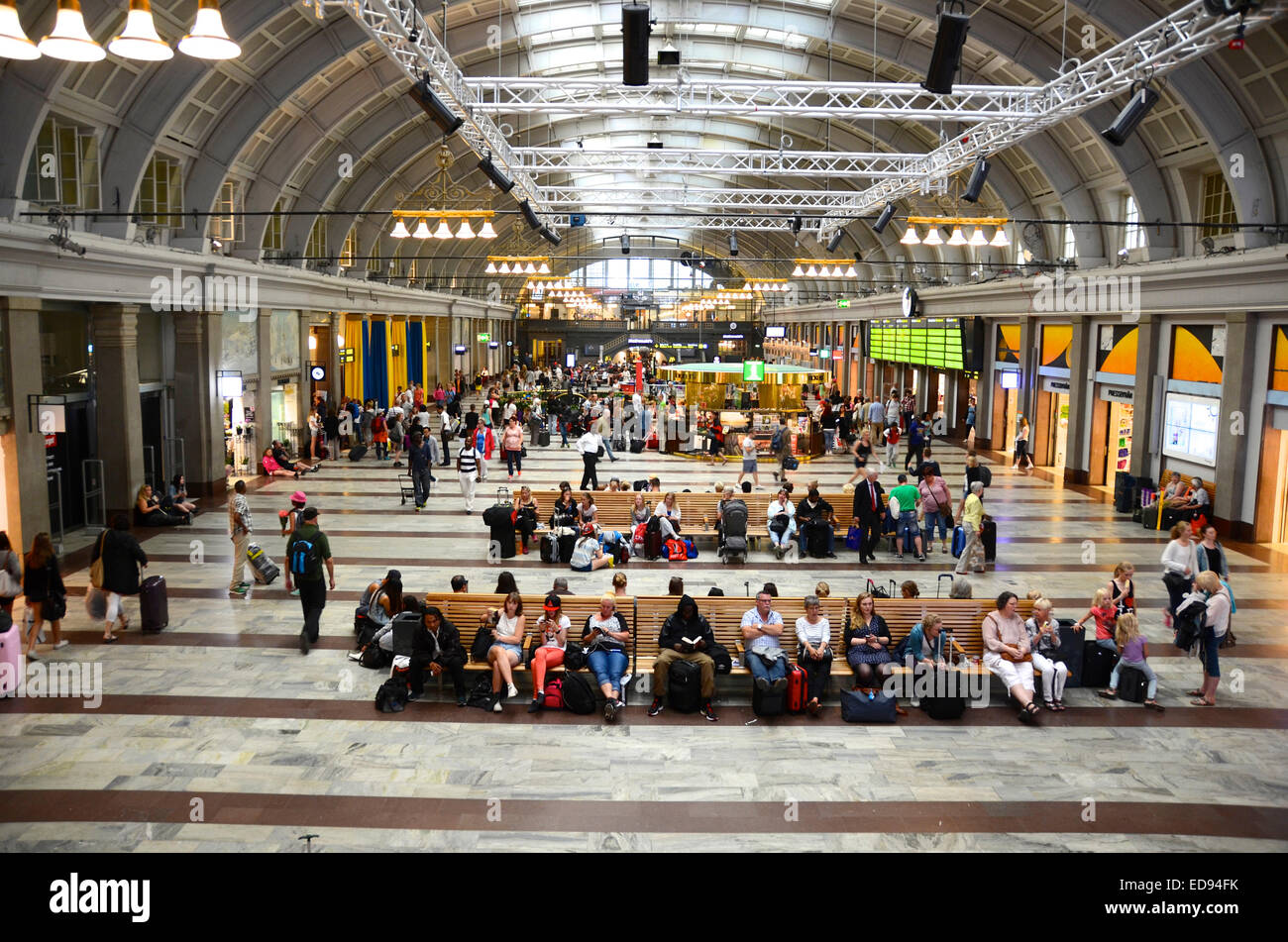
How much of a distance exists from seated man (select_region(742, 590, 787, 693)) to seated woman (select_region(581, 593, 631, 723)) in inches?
45.6

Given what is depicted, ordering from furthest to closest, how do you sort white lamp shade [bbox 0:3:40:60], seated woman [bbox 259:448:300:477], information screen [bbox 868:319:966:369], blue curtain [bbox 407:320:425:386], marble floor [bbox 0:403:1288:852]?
1. blue curtain [bbox 407:320:425:386]
2. information screen [bbox 868:319:966:369]
3. seated woman [bbox 259:448:300:477]
4. marble floor [bbox 0:403:1288:852]
5. white lamp shade [bbox 0:3:40:60]

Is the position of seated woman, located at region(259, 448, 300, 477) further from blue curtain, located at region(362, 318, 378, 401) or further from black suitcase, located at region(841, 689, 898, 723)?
black suitcase, located at region(841, 689, 898, 723)

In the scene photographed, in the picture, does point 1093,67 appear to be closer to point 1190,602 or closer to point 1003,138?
point 1003,138

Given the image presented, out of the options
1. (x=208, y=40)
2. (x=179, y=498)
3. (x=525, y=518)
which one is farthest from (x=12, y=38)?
(x=179, y=498)

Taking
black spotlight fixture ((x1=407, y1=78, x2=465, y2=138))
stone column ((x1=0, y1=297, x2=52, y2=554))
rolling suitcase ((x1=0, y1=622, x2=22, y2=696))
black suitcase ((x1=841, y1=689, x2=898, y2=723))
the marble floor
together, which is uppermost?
black spotlight fixture ((x1=407, y1=78, x2=465, y2=138))

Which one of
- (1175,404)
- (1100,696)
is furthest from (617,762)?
(1175,404)

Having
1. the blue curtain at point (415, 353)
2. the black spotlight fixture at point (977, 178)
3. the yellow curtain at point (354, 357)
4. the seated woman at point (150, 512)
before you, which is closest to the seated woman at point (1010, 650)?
the black spotlight fixture at point (977, 178)

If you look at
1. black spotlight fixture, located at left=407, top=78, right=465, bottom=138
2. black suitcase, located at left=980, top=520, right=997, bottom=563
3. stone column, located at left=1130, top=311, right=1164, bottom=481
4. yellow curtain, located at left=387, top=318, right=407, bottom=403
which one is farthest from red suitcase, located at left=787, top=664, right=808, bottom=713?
yellow curtain, located at left=387, top=318, right=407, bottom=403

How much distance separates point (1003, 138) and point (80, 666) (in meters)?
17.0

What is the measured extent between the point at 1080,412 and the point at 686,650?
17.9m

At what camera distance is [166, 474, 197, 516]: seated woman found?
17.3 m

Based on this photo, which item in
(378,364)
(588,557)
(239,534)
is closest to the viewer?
(239,534)

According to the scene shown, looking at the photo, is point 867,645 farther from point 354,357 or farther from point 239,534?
point 354,357

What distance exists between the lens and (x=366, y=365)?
37.0 metres
